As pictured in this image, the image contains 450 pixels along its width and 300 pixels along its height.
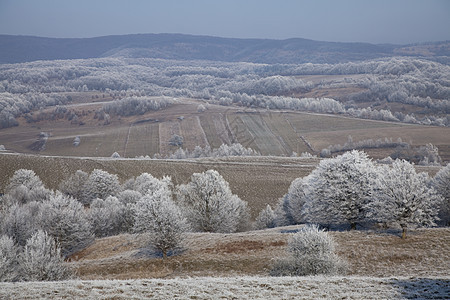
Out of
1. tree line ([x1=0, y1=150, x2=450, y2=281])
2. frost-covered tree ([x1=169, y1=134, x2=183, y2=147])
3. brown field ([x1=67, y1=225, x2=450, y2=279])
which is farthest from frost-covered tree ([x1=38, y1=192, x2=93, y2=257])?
frost-covered tree ([x1=169, y1=134, x2=183, y2=147])

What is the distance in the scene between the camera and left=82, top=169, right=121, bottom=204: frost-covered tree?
78312 mm

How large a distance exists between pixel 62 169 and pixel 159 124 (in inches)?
3897

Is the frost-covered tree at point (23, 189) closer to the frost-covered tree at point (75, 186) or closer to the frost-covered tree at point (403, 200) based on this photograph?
the frost-covered tree at point (75, 186)

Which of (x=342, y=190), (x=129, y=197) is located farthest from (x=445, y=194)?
(x=129, y=197)

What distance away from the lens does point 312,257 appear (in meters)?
27.8

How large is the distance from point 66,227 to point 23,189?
33.6 m

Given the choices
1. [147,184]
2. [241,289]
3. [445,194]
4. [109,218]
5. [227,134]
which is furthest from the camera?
[227,134]

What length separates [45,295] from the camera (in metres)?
19.2

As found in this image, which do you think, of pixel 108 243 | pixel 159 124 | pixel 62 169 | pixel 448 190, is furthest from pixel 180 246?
pixel 159 124

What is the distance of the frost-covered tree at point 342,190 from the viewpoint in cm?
4238

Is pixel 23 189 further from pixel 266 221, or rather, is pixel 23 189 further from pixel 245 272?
pixel 245 272

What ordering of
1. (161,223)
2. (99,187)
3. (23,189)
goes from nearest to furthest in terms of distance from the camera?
(161,223) → (23,189) → (99,187)

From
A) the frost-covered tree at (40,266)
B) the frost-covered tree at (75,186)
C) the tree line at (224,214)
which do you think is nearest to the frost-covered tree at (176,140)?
the frost-covered tree at (75,186)

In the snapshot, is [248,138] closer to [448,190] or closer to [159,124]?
[159,124]
